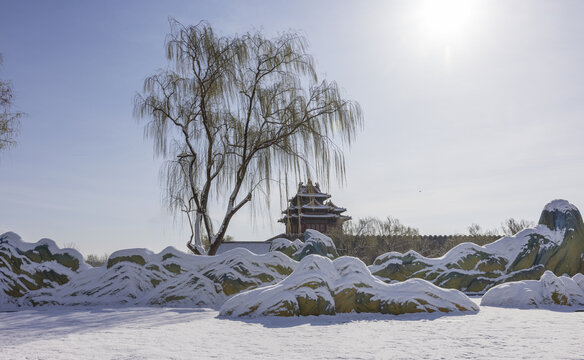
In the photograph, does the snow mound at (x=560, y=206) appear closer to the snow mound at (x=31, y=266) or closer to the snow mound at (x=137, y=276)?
the snow mound at (x=137, y=276)

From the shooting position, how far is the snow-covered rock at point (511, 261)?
30.0ft

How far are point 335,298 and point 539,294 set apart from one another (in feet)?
9.56

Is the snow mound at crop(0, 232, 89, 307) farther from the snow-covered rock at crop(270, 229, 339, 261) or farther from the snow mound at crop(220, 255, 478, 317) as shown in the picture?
the snow mound at crop(220, 255, 478, 317)

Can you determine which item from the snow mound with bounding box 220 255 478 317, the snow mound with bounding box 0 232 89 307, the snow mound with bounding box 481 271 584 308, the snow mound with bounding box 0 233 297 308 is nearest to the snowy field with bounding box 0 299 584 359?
the snow mound with bounding box 220 255 478 317

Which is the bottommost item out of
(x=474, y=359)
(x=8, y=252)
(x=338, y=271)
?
(x=474, y=359)

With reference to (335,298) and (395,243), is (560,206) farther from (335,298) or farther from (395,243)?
(395,243)

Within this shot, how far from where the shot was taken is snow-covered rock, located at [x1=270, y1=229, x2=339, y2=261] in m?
9.58

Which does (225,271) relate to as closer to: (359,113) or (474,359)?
(359,113)

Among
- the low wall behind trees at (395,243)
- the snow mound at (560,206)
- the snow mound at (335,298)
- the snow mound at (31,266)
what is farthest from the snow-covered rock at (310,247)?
the low wall behind trees at (395,243)

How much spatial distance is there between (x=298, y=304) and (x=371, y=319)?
847 mm

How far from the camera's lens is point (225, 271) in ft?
26.1

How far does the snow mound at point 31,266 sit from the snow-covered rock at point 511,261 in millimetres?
5730

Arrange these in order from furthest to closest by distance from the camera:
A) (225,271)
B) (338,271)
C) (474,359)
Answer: (225,271) < (338,271) < (474,359)

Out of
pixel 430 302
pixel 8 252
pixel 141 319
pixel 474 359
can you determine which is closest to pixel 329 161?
pixel 430 302
